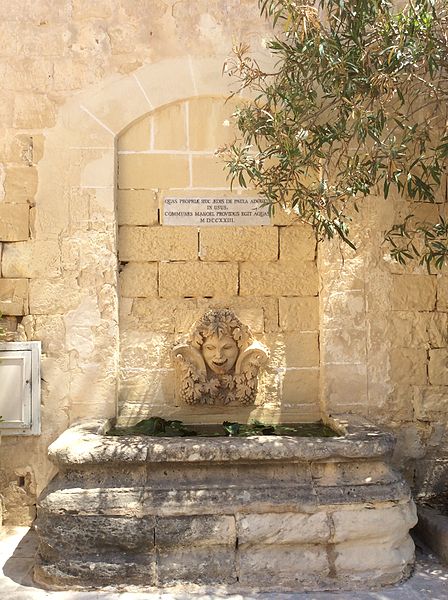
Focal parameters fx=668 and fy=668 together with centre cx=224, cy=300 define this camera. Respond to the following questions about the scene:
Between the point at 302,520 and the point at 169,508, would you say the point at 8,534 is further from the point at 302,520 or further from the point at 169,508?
the point at 302,520

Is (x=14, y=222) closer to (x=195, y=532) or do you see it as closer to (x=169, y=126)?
(x=169, y=126)

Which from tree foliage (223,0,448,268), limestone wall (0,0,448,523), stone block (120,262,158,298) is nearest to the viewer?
tree foliage (223,0,448,268)

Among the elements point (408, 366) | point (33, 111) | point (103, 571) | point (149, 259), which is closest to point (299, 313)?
point (408, 366)

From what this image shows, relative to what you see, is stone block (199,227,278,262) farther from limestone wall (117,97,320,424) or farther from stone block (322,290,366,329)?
stone block (322,290,366,329)

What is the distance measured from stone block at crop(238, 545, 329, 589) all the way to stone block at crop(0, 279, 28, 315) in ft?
7.90

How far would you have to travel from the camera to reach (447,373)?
4973 mm

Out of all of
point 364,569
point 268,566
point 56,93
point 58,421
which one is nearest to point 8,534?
point 58,421

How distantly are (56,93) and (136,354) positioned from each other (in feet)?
6.74

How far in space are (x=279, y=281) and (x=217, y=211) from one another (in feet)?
2.36

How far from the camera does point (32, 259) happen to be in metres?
4.92

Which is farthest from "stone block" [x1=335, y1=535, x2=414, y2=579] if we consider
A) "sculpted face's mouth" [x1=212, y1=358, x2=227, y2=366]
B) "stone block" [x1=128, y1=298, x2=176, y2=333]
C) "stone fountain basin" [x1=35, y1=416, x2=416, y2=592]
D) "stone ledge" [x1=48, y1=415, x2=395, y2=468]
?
"stone block" [x1=128, y1=298, x2=176, y2=333]

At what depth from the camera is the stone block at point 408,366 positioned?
16.2 ft

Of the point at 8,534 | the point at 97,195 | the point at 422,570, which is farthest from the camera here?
the point at 97,195

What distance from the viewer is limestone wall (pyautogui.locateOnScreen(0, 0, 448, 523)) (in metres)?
4.88
